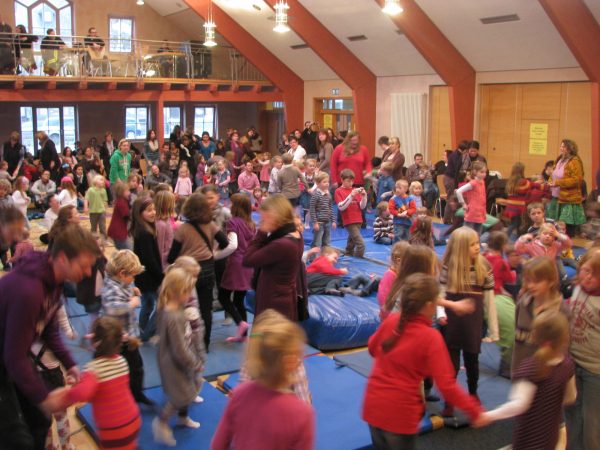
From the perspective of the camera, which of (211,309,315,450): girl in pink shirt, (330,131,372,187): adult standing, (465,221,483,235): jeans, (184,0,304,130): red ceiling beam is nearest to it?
(211,309,315,450): girl in pink shirt

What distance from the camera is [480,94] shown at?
15266 mm

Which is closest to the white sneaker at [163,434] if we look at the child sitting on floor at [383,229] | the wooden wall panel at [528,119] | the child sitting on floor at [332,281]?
the child sitting on floor at [332,281]

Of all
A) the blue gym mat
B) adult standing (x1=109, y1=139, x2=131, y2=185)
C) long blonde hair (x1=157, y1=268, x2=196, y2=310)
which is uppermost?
adult standing (x1=109, y1=139, x2=131, y2=185)

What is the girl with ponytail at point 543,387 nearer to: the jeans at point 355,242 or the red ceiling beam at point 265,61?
the jeans at point 355,242

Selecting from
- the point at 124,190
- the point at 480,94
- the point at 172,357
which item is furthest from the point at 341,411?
the point at 480,94

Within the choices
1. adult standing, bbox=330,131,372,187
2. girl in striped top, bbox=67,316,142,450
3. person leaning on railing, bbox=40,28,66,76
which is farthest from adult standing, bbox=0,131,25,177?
girl in striped top, bbox=67,316,142,450

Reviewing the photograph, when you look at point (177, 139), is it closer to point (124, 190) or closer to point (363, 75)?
point (363, 75)

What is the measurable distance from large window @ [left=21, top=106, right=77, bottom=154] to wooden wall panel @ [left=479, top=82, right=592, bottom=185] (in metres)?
13.5

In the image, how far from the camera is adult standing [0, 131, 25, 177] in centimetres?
1589

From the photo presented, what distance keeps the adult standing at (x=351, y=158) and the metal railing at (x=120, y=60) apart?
9.25 m

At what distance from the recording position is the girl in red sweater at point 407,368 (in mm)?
3430

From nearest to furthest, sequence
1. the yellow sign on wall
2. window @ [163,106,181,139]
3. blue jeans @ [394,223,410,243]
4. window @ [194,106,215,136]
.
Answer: blue jeans @ [394,223,410,243] → the yellow sign on wall → window @ [163,106,181,139] → window @ [194,106,215,136]

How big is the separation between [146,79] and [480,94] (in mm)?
9270

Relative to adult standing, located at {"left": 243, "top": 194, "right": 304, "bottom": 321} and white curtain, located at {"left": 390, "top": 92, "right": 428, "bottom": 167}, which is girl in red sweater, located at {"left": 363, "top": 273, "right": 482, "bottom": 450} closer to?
adult standing, located at {"left": 243, "top": 194, "right": 304, "bottom": 321}
